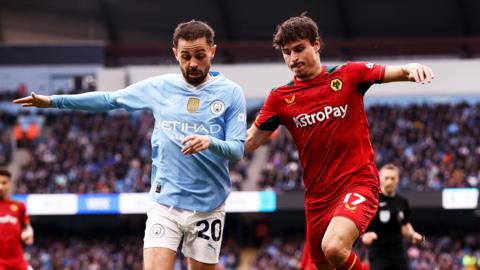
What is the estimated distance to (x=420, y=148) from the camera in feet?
98.9

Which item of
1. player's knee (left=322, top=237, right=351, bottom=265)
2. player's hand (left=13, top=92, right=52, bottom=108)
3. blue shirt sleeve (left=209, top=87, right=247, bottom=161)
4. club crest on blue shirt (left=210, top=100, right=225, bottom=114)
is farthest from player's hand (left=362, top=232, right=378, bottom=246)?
player's hand (left=13, top=92, right=52, bottom=108)

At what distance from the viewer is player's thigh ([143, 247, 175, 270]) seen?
5.87 m

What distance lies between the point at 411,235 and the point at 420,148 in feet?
69.7

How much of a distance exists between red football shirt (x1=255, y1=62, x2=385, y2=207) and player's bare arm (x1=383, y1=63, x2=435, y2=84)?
0.25 ft

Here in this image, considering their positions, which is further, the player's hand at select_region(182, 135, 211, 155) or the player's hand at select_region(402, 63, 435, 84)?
the player's hand at select_region(402, 63, 435, 84)

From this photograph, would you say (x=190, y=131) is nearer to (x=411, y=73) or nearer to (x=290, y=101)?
(x=290, y=101)

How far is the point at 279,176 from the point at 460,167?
615cm

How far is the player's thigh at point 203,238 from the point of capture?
20.0 feet

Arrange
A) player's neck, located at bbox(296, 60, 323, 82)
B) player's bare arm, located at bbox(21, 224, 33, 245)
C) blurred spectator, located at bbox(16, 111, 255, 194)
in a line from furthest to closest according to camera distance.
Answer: blurred spectator, located at bbox(16, 111, 255, 194) → player's bare arm, located at bbox(21, 224, 33, 245) → player's neck, located at bbox(296, 60, 323, 82)

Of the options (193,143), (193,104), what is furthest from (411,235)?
(193,143)

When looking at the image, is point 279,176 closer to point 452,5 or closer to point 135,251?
point 135,251

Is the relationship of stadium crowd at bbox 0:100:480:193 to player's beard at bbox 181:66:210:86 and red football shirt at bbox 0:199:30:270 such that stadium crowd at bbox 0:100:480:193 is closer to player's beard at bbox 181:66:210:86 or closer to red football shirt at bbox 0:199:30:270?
red football shirt at bbox 0:199:30:270

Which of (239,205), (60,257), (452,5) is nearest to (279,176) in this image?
(239,205)

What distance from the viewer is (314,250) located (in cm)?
648
